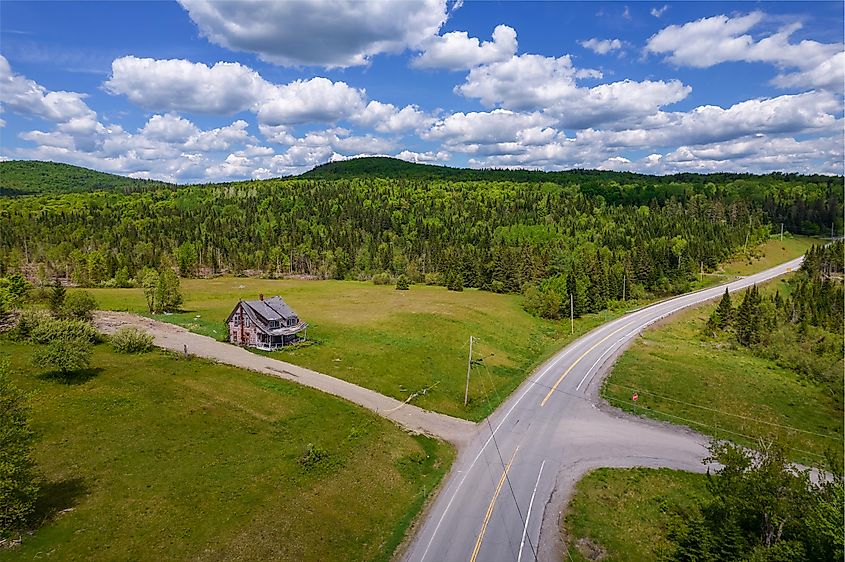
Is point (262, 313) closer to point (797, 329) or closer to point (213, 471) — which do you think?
point (213, 471)

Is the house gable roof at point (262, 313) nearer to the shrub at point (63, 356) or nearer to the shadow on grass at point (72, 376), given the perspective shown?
Result: the shadow on grass at point (72, 376)

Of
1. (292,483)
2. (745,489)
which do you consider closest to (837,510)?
(745,489)

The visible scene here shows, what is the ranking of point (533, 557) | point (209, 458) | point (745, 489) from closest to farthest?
point (745, 489) → point (533, 557) → point (209, 458)

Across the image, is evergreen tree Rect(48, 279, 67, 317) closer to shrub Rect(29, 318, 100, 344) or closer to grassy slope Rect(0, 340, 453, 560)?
shrub Rect(29, 318, 100, 344)

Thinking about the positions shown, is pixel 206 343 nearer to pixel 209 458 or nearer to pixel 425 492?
pixel 209 458

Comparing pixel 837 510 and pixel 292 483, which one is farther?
pixel 292 483

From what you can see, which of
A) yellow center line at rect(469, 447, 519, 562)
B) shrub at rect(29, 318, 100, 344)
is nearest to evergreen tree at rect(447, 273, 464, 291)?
shrub at rect(29, 318, 100, 344)
